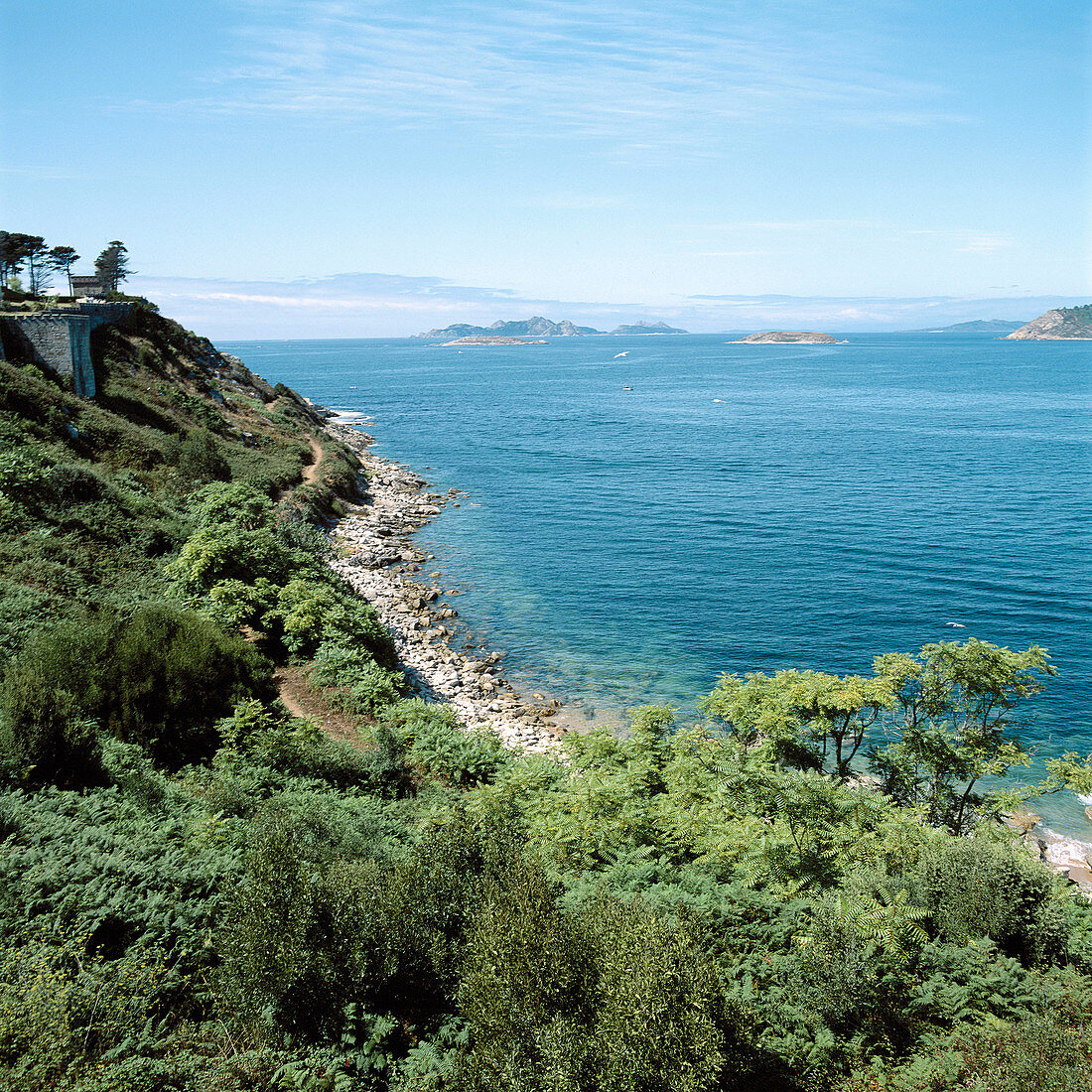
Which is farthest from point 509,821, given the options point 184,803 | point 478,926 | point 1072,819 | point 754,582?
point 754,582

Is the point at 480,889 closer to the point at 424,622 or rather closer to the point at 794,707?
the point at 794,707

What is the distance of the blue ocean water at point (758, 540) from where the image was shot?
33.1 m

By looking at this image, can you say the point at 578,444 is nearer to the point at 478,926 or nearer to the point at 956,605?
the point at 956,605

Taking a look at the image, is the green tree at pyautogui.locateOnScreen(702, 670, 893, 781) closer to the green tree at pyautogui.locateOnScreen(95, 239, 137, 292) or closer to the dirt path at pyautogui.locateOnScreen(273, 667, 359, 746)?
the dirt path at pyautogui.locateOnScreen(273, 667, 359, 746)

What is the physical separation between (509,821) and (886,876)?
23.3 ft

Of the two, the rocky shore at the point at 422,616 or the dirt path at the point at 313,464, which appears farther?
the dirt path at the point at 313,464

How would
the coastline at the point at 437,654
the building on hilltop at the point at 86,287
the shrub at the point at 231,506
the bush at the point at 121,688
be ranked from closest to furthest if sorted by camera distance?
the bush at the point at 121,688 → the coastline at the point at 437,654 → the shrub at the point at 231,506 → the building on hilltop at the point at 86,287

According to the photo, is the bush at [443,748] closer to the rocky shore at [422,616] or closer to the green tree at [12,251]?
the rocky shore at [422,616]

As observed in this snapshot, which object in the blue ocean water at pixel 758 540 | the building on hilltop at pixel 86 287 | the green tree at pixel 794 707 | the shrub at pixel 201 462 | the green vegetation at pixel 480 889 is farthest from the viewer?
the building on hilltop at pixel 86 287

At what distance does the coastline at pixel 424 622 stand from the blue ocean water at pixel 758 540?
1.62 m

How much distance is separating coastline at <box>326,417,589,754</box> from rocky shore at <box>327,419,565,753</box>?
42 mm

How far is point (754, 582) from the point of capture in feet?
137

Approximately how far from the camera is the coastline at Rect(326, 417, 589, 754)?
1099 inches

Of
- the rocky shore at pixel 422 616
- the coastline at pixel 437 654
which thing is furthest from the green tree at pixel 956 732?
the rocky shore at pixel 422 616
